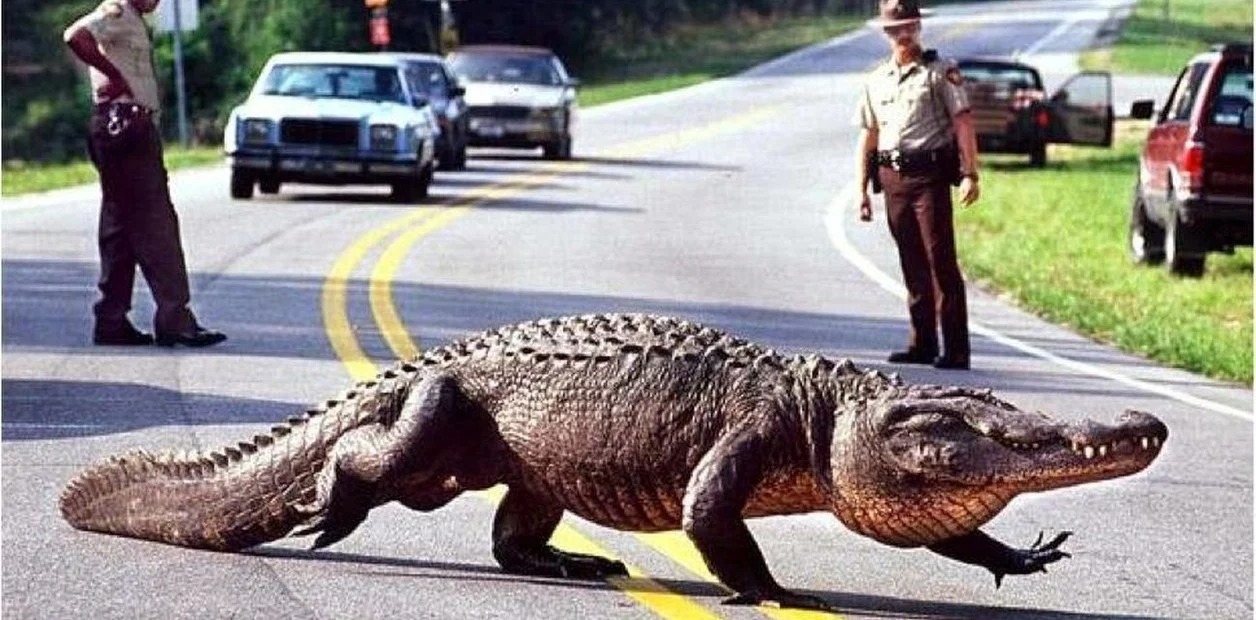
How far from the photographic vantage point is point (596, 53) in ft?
268

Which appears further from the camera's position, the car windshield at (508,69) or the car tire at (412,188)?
the car windshield at (508,69)

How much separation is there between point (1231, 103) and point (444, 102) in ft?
54.0

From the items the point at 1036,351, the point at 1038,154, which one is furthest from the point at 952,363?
the point at 1038,154

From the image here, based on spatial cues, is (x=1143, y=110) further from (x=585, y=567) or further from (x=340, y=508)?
(x=340, y=508)

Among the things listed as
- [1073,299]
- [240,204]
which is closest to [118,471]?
[1073,299]

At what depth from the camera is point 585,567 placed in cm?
864

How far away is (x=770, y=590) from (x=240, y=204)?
23.8 metres

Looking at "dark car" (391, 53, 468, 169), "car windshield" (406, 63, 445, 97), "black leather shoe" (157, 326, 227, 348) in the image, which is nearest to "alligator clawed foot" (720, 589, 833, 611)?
"black leather shoe" (157, 326, 227, 348)

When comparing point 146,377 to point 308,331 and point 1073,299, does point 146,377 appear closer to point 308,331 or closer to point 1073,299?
point 308,331

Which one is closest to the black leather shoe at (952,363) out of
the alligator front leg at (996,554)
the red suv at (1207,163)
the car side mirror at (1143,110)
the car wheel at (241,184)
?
the red suv at (1207,163)

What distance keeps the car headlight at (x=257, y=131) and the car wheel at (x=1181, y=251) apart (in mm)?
10914

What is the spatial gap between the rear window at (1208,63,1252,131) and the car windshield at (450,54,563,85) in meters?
22.9

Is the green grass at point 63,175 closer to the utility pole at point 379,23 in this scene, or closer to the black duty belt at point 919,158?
the utility pole at point 379,23

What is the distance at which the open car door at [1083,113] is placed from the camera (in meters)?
45.1
